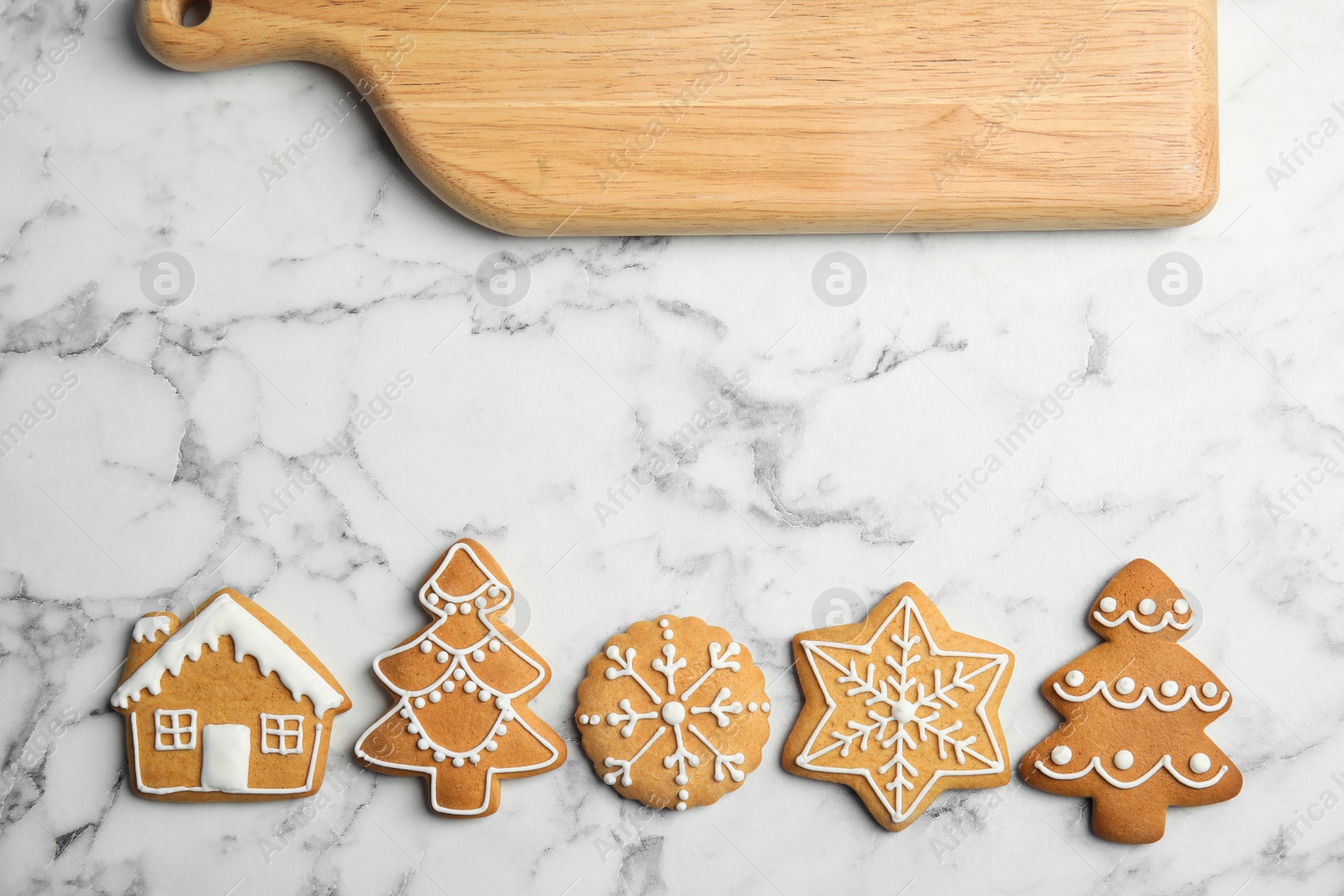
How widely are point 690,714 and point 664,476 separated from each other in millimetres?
225

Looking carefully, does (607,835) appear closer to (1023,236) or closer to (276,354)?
(276,354)

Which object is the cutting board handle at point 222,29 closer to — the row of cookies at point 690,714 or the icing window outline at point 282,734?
the row of cookies at point 690,714

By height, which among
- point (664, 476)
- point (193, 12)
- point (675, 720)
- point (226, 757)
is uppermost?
point (193, 12)

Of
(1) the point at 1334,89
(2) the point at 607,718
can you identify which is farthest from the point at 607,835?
(1) the point at 1334,89

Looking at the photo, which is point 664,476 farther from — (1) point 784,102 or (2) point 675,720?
(1) point 784,102

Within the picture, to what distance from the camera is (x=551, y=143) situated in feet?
2.83

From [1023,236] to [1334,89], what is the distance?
1.11 feet

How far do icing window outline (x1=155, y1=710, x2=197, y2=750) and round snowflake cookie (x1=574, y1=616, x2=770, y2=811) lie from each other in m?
0.36

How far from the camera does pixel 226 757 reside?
868 mm

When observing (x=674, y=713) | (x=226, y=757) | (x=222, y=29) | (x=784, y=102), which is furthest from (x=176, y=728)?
(x=784, y=102)

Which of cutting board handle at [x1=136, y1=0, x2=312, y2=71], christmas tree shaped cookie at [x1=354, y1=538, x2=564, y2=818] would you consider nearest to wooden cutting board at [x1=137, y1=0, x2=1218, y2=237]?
cutting board handle at [x1=136, y1=0, x2=312, y2=71]

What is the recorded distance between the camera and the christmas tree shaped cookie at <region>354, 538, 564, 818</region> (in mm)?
866

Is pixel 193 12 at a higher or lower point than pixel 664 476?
higher


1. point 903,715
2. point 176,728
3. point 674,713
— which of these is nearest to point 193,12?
point 176,728
